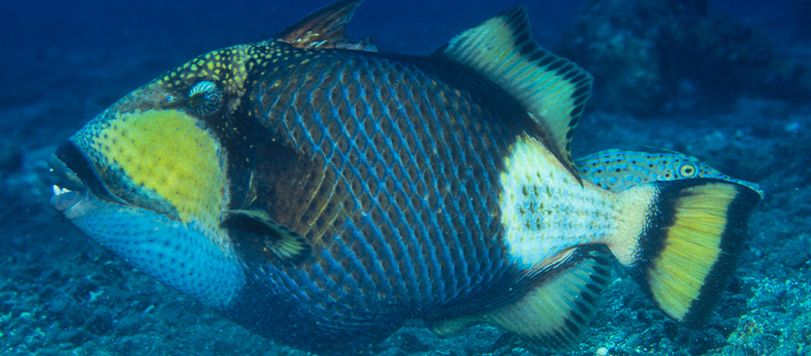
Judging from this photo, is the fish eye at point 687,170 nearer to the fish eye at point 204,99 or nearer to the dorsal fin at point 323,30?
the dorsal fin at point 323,30

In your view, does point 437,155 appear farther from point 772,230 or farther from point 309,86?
point 772,230

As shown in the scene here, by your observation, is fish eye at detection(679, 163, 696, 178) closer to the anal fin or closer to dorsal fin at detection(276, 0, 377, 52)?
the anal fin

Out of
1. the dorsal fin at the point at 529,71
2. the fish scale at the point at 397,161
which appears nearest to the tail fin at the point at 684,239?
the dorsal fin at the point at 529,71

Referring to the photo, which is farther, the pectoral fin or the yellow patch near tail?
the yellow patch near tail

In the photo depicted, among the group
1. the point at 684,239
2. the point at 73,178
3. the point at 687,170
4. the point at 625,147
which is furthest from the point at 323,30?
the point at 625,147

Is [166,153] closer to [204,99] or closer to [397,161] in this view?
[204,99]

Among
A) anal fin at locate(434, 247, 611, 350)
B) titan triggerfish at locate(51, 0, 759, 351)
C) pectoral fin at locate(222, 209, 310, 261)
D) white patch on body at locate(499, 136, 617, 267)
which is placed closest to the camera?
pectoral fin at locate(222, 209, 310, 261)

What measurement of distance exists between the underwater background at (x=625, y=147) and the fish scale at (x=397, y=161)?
1.72 feet

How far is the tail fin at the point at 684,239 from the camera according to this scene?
154cm

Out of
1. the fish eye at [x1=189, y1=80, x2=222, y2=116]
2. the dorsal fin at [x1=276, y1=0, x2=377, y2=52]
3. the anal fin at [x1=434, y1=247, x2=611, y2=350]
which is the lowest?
the anal fin at [x1=434, y1=247, x2=611, y2=350]

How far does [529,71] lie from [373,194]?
0.71 m

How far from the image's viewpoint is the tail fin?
154cm

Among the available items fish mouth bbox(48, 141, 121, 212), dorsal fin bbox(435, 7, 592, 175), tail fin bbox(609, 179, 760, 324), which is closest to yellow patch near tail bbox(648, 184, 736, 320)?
tail fin bbox(609, 179, 760, 324)

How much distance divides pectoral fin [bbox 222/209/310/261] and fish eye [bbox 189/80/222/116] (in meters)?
0.32
